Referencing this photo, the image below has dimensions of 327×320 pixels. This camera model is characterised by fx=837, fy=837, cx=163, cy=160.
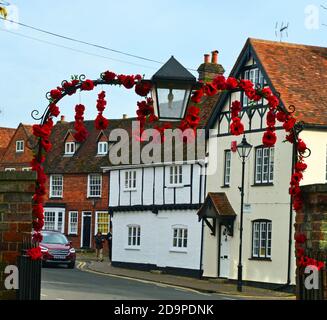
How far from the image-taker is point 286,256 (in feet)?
101

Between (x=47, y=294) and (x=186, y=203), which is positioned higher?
(x=186, y=203)

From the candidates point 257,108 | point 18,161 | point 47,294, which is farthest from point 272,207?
point 18,161

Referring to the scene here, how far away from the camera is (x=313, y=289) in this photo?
29.7 ft

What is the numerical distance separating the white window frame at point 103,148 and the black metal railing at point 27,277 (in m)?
45.3

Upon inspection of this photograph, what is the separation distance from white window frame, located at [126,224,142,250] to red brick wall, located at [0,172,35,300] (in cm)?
3296

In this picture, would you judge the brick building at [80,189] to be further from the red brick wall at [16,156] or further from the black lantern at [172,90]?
the black lantern at [172,90]

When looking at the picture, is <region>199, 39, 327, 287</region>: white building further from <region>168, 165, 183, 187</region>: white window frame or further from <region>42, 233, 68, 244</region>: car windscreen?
<region>42, 233, 68, 244</region>: car windscreen

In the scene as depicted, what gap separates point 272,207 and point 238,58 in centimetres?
649

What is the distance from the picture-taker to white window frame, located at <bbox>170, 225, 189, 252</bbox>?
37594mm

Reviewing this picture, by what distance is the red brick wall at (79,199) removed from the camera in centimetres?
5297

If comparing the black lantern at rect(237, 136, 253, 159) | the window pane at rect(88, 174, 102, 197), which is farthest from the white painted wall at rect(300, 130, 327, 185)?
the window pane at rect(88, 174, 102, 197)

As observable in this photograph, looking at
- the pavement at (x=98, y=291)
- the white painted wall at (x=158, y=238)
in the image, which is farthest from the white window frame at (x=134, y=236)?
the pavement at (x=98, y=291)

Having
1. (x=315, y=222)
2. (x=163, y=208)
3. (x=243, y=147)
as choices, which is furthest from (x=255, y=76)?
(x=315, y=222)
